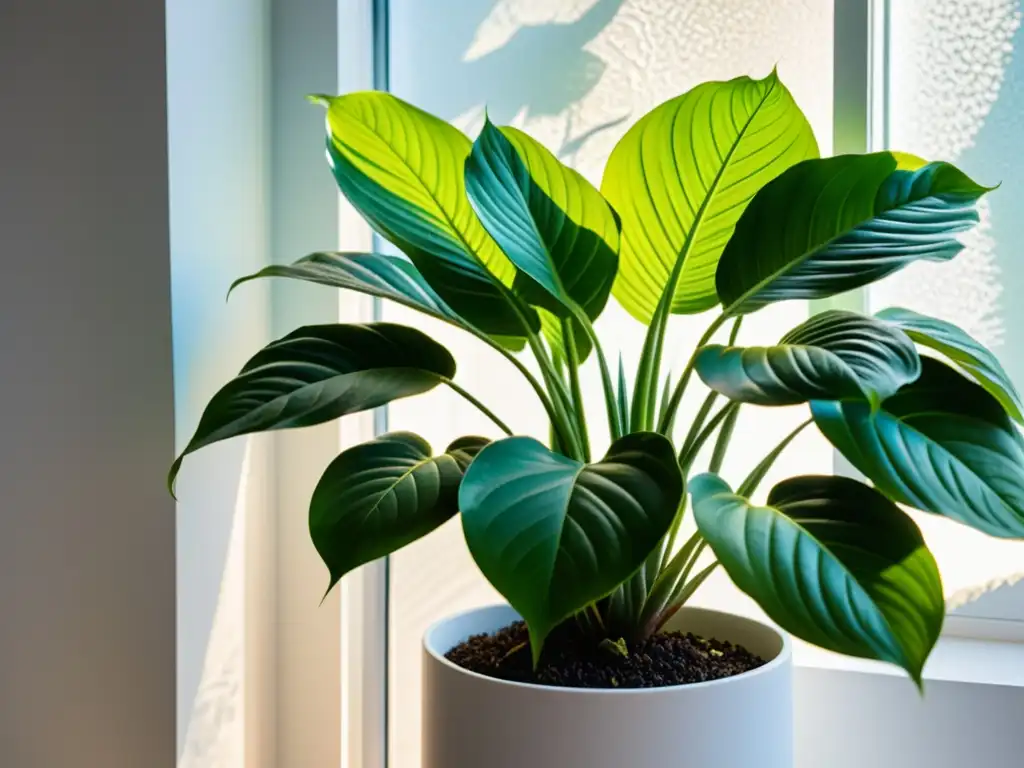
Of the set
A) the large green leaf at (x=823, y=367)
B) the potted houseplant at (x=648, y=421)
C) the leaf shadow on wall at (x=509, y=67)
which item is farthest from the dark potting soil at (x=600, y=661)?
the leaf shadow on wall at (x=509, y=67)

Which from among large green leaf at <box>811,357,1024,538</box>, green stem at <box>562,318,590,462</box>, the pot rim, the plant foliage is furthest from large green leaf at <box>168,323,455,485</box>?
large green leaf at <box>811,357,1024,538</box>

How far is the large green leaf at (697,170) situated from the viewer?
79 cm

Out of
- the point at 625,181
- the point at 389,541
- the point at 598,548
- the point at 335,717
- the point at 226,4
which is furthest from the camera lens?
the point at 335,717

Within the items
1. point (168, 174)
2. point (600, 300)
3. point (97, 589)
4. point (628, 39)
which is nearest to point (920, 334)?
point (600, 300)

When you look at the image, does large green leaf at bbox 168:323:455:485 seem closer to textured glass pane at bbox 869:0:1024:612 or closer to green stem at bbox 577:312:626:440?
green stem at bbox 577:312:626:440

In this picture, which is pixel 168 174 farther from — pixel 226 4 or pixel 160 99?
pixel 226 4

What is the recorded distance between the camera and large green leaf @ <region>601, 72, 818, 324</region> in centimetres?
79

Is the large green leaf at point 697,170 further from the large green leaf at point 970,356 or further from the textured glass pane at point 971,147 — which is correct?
the textured glass pane at point 971,147

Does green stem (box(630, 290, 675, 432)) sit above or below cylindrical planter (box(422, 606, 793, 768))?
above

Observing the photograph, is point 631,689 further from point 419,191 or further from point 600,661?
point 419,191

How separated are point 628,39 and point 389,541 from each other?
0.70m

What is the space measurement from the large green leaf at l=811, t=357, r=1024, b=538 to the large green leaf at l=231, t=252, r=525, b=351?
330 millimetres

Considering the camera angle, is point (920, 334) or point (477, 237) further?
point (477, 237)

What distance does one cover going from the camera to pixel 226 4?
0.96 meters
